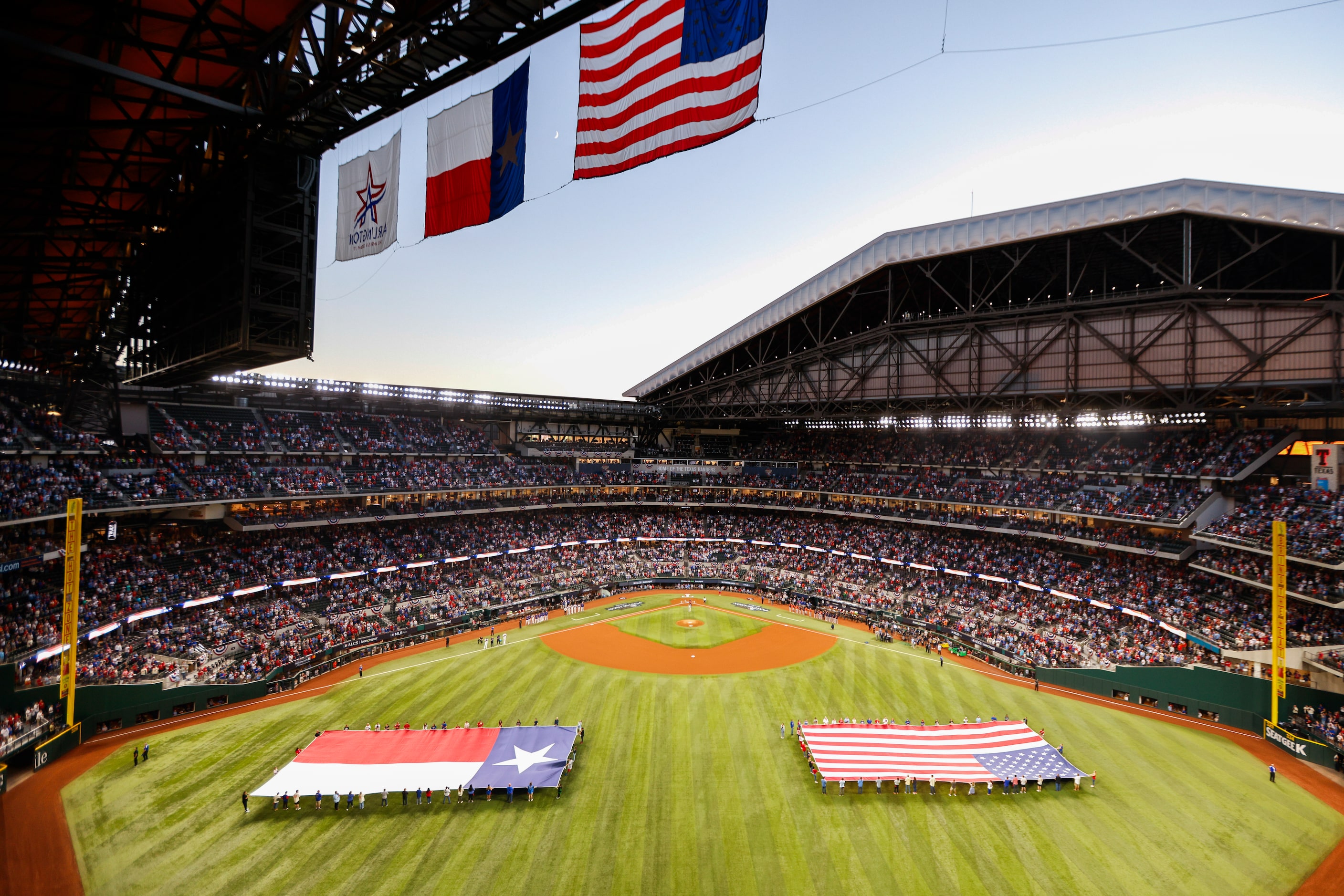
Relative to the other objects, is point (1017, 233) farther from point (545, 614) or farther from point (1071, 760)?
point (545, 614)

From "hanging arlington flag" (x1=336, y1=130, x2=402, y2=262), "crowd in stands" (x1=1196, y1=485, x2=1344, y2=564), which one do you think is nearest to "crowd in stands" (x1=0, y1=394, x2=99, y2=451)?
"hanging arlington flag" (x1=336, y1=130, x2=402, y2=262)

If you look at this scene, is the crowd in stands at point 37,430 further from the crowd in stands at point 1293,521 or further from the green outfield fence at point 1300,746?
the crowd in stands at point 1293,521

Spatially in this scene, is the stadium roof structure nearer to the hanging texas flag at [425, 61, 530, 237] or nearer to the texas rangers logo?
the hanging texas flag at [425, 61, 530, 237]

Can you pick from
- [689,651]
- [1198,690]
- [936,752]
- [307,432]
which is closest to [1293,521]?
[1198,690]

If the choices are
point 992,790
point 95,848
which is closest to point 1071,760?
point 992,790

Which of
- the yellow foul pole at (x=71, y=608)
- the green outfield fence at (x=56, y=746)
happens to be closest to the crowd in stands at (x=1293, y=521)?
the yellow foul pole at (x=71, y=608)

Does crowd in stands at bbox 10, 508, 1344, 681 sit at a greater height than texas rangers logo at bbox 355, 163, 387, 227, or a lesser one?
lesser
